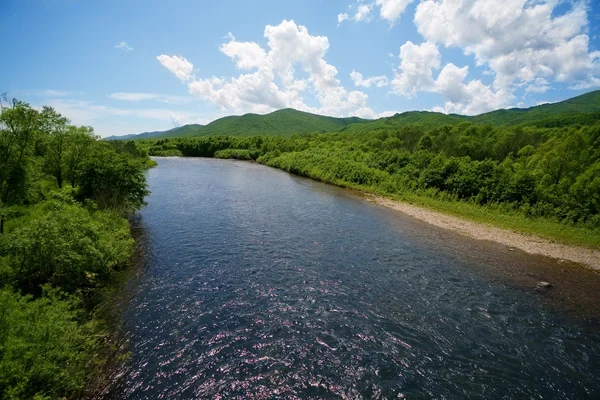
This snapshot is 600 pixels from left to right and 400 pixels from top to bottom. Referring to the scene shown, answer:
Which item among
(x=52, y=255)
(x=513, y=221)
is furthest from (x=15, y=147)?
(x=513, y=221)

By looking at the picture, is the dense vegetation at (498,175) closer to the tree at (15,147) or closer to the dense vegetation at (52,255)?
the dense vegetation at (52,255)

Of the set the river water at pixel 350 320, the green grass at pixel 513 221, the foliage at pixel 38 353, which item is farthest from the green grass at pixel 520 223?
the foliage at pixel 38 353

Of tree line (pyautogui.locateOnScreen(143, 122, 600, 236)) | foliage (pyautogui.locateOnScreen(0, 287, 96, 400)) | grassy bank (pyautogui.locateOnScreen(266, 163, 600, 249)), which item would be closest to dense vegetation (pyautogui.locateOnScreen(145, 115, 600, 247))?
tree line (pyautogui.locateOnScreen(143, 122, 600, 236))

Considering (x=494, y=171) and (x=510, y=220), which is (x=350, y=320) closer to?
(x=510, y=220)

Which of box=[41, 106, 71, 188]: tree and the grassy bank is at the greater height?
box=[41, 106, 71, 188]: tree

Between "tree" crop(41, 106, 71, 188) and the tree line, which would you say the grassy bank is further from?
"tree" crop(41, 106, 71, 188)
